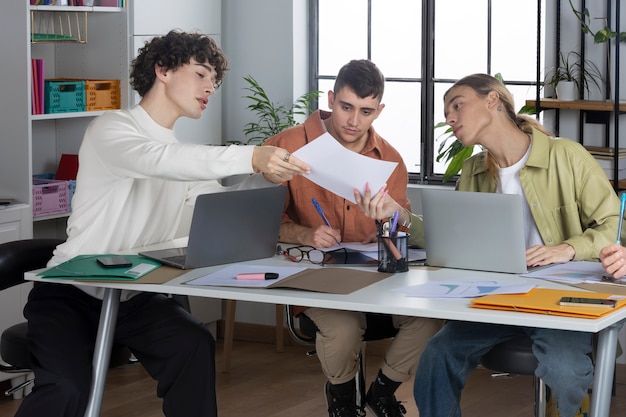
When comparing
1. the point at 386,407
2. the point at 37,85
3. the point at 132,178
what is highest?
the point at 37,85

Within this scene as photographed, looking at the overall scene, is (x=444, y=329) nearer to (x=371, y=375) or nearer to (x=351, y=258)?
(x=351, y=258)

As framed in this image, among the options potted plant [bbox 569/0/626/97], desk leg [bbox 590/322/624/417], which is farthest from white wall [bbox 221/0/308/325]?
desk leg [bbox 590/322/624/417]

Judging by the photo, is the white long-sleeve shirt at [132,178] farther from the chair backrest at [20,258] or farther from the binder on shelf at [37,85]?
the binder on shelf at [37,85]

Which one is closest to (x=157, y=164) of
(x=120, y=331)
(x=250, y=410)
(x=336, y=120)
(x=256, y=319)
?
(x=120, y=331)

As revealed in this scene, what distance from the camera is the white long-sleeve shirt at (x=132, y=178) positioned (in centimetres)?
283

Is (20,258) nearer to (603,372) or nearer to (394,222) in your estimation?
(394,222)

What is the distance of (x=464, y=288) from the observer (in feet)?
8.31

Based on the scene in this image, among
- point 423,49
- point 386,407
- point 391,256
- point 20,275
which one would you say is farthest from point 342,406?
point 423,49

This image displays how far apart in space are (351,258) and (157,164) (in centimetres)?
60

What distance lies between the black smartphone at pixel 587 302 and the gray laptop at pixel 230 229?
3.04ft

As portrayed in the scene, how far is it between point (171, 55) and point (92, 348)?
2.95 feet

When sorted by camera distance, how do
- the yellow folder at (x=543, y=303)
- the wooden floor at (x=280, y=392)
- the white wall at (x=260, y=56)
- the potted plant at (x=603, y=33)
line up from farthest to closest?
the white wall at (x=260, y=56) < the potted plant at (x=603, y=33) < the wooden floor at (x=280, y=392) < the yellow folder at (x=543, y=303)

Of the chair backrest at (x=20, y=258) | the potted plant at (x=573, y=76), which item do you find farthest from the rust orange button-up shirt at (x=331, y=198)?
the potted plant at (x=573, y=76)

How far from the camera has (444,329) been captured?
286 cm
